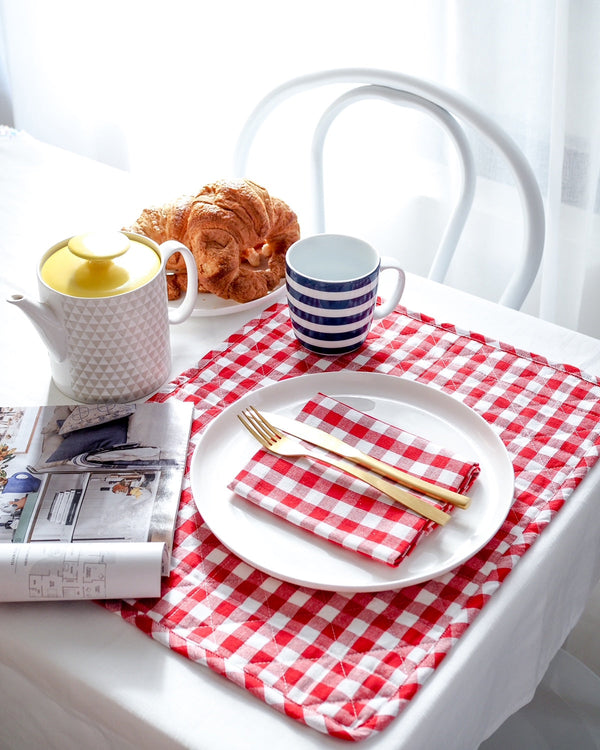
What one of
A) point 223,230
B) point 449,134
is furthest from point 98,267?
point 449,134

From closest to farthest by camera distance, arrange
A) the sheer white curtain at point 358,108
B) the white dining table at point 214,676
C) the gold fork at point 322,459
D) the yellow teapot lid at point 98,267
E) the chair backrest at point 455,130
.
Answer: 1. the white dining table at point 214,676
2. the gold fork at point 322,459
3. the yellow teapot lid at point 98,267
4. the chair backrest at point 455,130
5. the sheer white curtain at point 358,108

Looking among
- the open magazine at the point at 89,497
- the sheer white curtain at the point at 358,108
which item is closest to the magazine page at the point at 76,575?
the open magazine at the point at 89,497

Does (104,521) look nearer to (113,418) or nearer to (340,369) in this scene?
(113,418)

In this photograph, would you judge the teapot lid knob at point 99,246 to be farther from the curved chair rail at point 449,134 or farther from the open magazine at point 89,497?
the curved chair rail at point 449,134

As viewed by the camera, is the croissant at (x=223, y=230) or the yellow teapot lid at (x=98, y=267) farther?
the croissant at (x=223, y=230)

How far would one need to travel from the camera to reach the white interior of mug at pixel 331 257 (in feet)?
3.05

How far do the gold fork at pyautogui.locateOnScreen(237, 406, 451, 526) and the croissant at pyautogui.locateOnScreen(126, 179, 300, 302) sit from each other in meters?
0.20

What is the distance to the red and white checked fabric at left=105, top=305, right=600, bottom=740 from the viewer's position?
59 centimetres

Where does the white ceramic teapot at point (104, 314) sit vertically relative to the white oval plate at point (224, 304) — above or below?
above

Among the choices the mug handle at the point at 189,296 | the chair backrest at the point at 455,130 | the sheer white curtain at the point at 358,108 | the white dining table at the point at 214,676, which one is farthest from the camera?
the sheer white curtain at the point at 358,108

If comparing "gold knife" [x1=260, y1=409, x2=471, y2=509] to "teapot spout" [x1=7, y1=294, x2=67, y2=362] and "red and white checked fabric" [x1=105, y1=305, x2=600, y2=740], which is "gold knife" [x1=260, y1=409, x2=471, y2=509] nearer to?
"red and white checked fabric" [x1=105, y1=305, x2=600, y2=740]

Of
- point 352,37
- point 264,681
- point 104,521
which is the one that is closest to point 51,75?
point 352,37

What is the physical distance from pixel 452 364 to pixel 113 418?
1.09 ft

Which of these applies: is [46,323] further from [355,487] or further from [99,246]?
[355,487]
